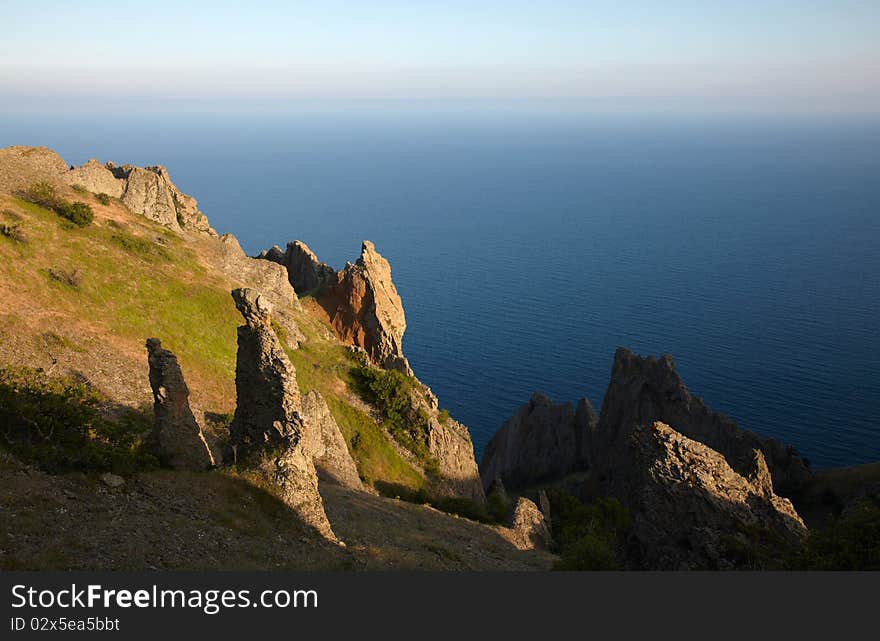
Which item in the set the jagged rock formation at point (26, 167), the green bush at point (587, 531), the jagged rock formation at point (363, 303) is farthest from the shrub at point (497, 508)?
the jagged rock formation at point (26, 167)

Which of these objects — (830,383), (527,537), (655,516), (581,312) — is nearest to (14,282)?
(527,537)

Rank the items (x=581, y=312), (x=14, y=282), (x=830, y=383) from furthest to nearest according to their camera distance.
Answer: (x=581, y=312), (x=830, y=383), (x=14, y=282)

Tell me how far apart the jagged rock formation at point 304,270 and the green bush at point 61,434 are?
46708 mm

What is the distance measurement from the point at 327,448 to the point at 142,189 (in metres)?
46.3

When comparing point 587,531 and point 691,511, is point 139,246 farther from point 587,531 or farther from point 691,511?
point 691,511

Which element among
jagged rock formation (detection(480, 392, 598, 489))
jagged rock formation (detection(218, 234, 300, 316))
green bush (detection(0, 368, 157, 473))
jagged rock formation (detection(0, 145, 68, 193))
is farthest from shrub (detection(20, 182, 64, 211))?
jagged rock formation (detection(480, 392, 598, 489))

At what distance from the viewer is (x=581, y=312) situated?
17738cm

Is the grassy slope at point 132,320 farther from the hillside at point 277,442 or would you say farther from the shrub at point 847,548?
the shrub at point 847,548

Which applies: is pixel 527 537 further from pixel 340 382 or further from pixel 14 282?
pixel 14 282

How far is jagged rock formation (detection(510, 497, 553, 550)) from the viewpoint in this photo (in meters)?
43.3

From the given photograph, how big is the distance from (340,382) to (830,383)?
10521cm

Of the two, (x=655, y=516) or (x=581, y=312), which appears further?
(x=581, y=312)

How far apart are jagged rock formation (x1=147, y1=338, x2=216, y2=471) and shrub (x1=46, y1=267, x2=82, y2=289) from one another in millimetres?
24522

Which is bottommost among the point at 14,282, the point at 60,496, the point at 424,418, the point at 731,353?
the point at 731,353
